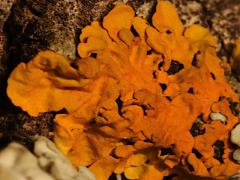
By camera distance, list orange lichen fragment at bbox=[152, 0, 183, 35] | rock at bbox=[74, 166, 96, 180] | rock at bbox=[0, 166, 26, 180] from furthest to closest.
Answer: orange lichen fragment at bbox=[152, 0, 183, 35], rock at bbox=[74, 166, 96, 180], rock at bbox=[0, 166, 26, 180]

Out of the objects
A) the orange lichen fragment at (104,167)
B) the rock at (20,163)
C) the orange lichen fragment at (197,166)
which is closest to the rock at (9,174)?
the rock at (20,163)

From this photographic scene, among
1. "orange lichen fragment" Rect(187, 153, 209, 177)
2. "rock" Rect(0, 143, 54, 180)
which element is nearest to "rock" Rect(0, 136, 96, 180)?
"rock" Rect(0, 143, 54, 180)

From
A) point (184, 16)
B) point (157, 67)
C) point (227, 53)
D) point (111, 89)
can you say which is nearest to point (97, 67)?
point (111, 89)

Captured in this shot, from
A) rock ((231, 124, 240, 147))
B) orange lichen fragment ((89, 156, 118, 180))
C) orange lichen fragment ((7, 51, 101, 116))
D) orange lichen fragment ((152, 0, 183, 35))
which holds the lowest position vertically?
orange lichen fragment ((89, 156, 118, 180))

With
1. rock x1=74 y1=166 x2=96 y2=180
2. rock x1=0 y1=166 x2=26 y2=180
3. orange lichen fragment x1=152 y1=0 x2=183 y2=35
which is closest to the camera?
rock x1=0 y1=166 x2=26 y2=180

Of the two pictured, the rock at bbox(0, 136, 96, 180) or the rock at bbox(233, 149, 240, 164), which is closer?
the rock at bbox(0, 136, 96, 180)

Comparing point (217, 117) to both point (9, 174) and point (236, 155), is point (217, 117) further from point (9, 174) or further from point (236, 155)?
point (9, 174)

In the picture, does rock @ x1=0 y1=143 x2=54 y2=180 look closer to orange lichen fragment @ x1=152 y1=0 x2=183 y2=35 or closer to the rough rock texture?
the rough rock texture

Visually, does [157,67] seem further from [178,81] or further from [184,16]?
[184,16]
